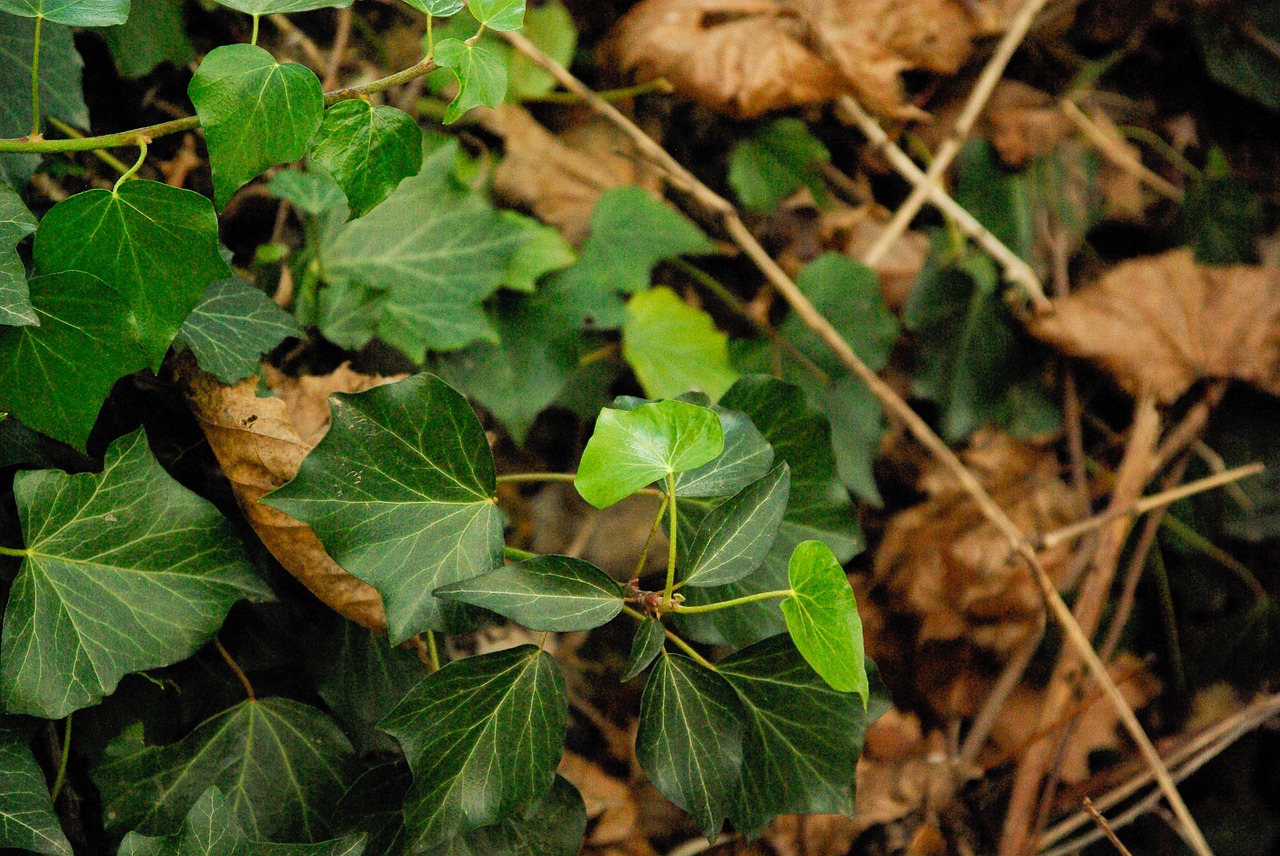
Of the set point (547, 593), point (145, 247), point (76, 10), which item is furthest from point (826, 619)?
point (76, 10)

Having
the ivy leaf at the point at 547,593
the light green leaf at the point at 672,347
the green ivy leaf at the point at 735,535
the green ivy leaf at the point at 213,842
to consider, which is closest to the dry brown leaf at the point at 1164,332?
the light green leaf at the point at 672,347

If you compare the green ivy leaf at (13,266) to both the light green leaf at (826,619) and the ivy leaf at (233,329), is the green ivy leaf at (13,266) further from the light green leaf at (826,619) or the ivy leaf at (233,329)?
the light green leaf at (826,619)

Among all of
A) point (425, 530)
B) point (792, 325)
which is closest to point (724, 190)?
point (792, 325)

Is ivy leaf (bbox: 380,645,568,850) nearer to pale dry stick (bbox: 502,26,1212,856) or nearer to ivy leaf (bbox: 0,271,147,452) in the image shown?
ivy leaf (bbox: 0,271,147,452)

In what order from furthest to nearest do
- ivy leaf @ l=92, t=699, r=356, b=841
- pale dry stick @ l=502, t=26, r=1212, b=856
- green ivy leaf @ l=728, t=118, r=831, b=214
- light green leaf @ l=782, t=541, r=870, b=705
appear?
1. green ivy leaf @ l=728, t=118, r=831, b=214
2. pale dry stick @ l=502, t=26, r=1212, b=856
3. ivy leaf @ l=92, t=699, r=356, b=841
4. light green leaf @ l=782, t=541, r=870, b=705

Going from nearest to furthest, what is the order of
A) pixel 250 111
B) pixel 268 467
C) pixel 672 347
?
pixel 250 111 < pixel 268 467 < pixel 672 347

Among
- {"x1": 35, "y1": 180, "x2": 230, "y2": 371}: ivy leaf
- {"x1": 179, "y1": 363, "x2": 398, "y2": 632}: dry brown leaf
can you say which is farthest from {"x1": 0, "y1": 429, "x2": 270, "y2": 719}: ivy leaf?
{"x1": 35, "y1": 180, "x2": 230, "y2": 371}: ivy leaf

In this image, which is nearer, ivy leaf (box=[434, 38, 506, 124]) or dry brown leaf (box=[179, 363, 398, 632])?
ivy leaf (box=[434, 38, 506, 124])

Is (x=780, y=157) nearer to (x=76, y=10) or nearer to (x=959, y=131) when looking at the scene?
(x=959, y=131)
